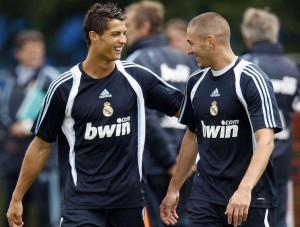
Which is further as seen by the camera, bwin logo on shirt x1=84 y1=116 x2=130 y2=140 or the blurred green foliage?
the blurred green foliage

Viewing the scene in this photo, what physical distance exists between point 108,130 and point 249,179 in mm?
1155

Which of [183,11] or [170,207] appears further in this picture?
[183,11]

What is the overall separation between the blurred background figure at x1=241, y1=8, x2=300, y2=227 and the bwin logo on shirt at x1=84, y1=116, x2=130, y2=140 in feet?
8.65

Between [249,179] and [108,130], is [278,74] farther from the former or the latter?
[249,179]

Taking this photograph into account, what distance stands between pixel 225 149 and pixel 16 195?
5.12 ft

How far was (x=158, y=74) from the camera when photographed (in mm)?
11625

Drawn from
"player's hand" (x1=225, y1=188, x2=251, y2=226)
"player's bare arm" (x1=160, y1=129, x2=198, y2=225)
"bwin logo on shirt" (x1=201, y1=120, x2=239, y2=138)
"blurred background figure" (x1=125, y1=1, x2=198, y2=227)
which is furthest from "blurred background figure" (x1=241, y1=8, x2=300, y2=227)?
"player's hand" (x1=225, y1=188, x2=251, y2=226)

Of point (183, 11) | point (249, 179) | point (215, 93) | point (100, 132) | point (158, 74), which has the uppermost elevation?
point (183, 11)

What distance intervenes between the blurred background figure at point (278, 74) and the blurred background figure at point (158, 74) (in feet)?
2.22

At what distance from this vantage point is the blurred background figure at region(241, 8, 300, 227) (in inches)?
454

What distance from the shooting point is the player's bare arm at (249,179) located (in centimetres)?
840

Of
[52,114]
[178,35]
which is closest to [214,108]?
[52,114]

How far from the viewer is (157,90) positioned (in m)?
9.37

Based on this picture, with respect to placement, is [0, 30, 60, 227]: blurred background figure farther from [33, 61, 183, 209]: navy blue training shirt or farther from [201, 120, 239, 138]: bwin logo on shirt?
[201, 120, 239, 138]: bwin logo on shirt
